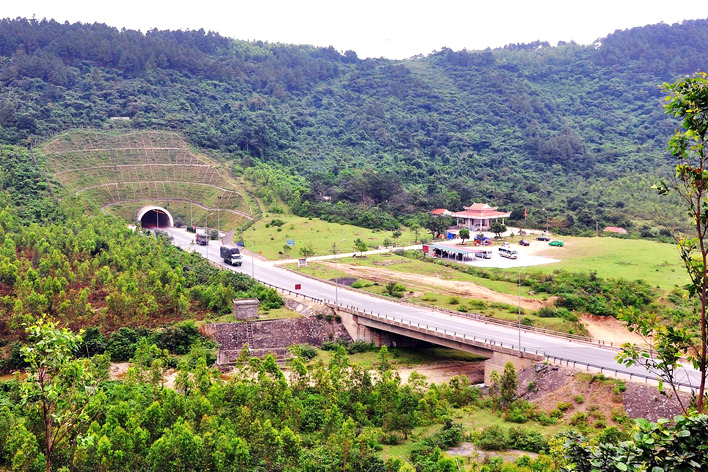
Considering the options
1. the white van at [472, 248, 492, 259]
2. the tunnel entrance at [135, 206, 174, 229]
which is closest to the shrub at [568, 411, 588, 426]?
the white van at [472, 248, 492, 259]

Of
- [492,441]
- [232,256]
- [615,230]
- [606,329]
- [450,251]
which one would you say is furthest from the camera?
[615,230]

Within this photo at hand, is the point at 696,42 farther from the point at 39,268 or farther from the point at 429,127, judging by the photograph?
the point at 39,268

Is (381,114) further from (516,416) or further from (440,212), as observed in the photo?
(516,416)

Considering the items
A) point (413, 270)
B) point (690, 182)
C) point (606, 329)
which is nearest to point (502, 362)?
point (606, 329)

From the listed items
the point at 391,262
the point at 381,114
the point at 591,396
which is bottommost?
the point at 591,396

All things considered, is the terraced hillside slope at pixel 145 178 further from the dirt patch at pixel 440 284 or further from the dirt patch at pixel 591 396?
the dirt patch at pixel 591 396

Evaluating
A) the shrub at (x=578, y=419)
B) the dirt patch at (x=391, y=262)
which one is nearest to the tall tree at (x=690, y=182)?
the shrub at (x=578, y=419)

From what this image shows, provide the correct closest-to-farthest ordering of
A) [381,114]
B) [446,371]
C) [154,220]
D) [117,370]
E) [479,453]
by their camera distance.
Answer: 1. [479,453]
2. [117,370]
3. [446,371]
4. [154,220]
5. [381,114]

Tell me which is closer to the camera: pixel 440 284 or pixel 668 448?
pixel 668 448

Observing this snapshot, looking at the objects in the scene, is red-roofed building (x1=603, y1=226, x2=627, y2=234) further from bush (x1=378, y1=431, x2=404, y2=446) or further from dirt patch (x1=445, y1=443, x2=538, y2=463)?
bush (x1=378, y1=431, x2=404, y2=446)
